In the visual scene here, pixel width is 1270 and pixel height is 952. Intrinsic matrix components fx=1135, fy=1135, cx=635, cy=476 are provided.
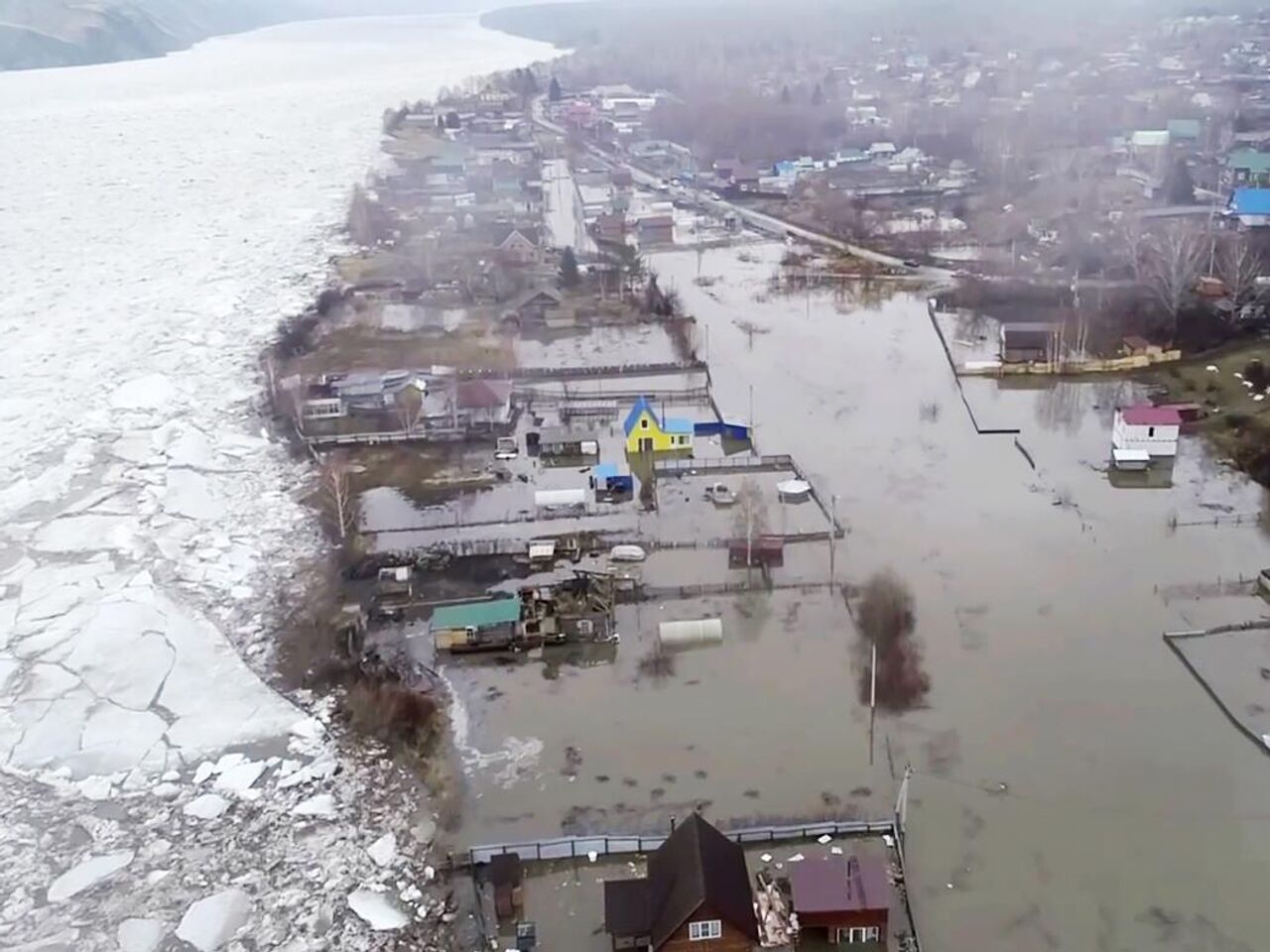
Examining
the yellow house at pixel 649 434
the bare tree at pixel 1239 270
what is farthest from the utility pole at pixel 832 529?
the bare tree at pixel 1239 270

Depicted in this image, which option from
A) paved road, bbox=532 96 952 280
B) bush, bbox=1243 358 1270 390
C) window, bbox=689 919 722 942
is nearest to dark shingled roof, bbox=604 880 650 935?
window, bbox=689 919 722 942

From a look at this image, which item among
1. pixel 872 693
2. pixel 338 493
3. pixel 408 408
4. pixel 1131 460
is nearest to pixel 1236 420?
pixel 1131 460

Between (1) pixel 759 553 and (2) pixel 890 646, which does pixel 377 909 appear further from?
(1) pixel 759 553

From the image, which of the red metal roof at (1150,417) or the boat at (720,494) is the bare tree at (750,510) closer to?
the boat at (720,494)

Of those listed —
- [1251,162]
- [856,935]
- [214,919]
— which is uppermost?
[1251,162]

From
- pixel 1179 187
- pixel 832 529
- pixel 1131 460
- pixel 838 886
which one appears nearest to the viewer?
pixel 838 886

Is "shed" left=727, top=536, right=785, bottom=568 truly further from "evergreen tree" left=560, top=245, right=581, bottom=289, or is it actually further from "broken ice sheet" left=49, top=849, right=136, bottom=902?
"evergreen tree" left=560, top=245, right=581, bottom=289

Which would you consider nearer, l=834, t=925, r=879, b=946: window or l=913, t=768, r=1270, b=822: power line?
l=834, t=925, r=879, b=946: window
